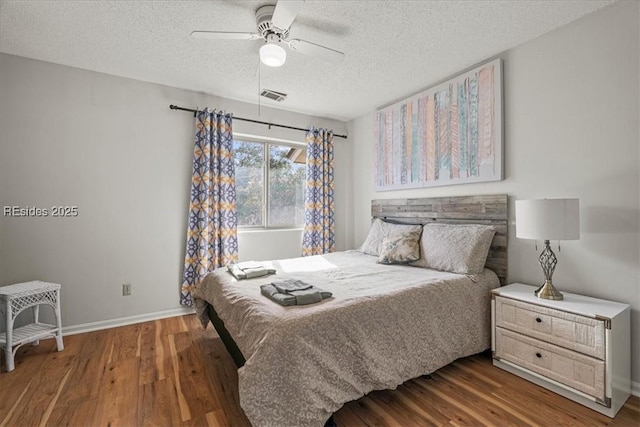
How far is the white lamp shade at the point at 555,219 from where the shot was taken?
1879 mm

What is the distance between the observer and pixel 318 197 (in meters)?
4.15

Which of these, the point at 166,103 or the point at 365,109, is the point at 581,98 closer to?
the point at 365,109

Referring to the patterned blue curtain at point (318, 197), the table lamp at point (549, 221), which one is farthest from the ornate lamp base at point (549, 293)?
the patterned blue curtain at point (318, 197)

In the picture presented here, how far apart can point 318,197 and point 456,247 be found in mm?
2074

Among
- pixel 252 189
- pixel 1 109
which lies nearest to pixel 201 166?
pixel 252 189

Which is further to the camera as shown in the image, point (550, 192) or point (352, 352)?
point (550, 192)

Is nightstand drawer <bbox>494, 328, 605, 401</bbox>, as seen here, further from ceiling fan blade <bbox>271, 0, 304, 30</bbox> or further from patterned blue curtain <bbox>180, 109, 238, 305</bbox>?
patterned blue curtain <bbox>180, 109, 238, 305</bbox>

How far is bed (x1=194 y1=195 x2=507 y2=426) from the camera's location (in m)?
1.41

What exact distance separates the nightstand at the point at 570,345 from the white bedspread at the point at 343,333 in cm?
22

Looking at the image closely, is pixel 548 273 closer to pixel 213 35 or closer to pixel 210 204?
pixel 213 35

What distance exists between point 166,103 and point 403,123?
8.99ft

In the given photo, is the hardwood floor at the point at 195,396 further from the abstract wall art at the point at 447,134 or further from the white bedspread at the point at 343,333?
the abstract wall art at the point at 447,134

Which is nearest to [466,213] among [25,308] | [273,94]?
[273,94]

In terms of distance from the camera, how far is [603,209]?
2010mm
